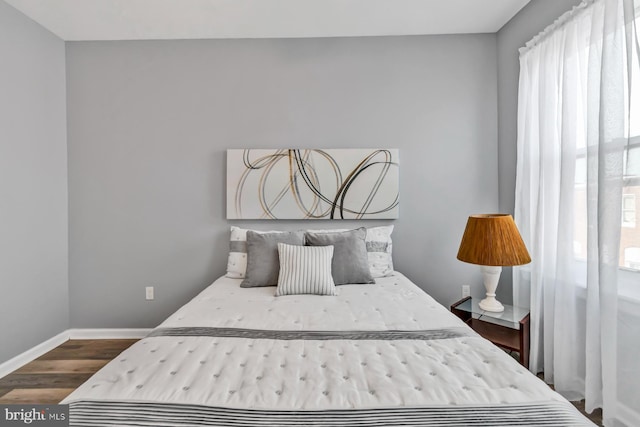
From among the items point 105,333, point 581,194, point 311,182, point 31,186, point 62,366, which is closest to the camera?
point 581,194

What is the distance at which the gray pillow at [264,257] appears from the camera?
7.54ft

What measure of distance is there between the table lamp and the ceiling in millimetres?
1603

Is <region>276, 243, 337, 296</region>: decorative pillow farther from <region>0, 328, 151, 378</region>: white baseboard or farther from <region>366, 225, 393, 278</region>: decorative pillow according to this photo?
<region>0, 328, 151, 378</region>: white baseboard

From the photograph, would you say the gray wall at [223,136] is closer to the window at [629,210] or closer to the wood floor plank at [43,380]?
the wood floor plank at [43,380]

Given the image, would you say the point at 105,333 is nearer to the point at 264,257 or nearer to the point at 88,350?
the point at 88,350

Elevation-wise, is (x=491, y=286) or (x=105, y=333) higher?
(x=491, y=286)

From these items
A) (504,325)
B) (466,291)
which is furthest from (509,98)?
(504,325)

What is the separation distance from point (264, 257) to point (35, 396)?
164cm

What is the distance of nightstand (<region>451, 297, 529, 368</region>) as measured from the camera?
1.98 m

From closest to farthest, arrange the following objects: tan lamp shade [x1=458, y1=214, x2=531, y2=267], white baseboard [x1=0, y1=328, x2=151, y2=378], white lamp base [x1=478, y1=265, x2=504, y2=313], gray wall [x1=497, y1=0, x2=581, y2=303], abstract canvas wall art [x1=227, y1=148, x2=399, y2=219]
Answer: tan lamp shade [x1=458, y1=214, x2=531, y2=267] → white lamp base [x1=478, y1=265, x2=504, y2=313] → gray wall [x1=497, y1=0, x2=581, y2=303] → white baseboard [x1=0, y1=328, x2=151, y2=378] → abstract canvas wall art [x1=227, y1=148, x2=399, y2=219]

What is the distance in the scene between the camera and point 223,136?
9.12 ft
